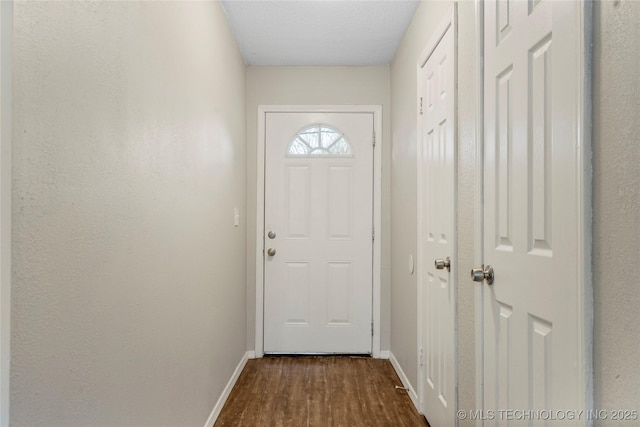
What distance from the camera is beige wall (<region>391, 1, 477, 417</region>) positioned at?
5.13ft

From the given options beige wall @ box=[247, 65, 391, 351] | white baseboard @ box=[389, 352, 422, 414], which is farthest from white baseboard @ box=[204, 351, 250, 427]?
white baseboard @ box=[389, 352, 422, 414]

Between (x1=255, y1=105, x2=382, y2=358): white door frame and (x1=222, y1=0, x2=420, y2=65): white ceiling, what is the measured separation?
1.19ft

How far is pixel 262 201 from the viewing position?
3.24 m

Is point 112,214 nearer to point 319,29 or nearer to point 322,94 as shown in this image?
point 319,29

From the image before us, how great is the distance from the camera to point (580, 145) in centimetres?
87

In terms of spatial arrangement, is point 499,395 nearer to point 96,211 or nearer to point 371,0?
point 96,211

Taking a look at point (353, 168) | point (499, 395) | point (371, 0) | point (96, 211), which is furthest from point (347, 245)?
point (96, 211)

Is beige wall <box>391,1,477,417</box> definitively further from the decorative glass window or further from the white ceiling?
the decorative glass window

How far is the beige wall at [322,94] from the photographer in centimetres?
325

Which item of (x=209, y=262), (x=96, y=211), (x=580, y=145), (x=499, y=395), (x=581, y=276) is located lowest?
(x=499, y=395)

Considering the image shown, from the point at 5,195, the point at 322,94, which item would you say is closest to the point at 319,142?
the point at 322,94

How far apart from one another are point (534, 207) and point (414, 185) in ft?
4.51

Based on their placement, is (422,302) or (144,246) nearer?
(144,246)

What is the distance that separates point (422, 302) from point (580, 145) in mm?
1531
